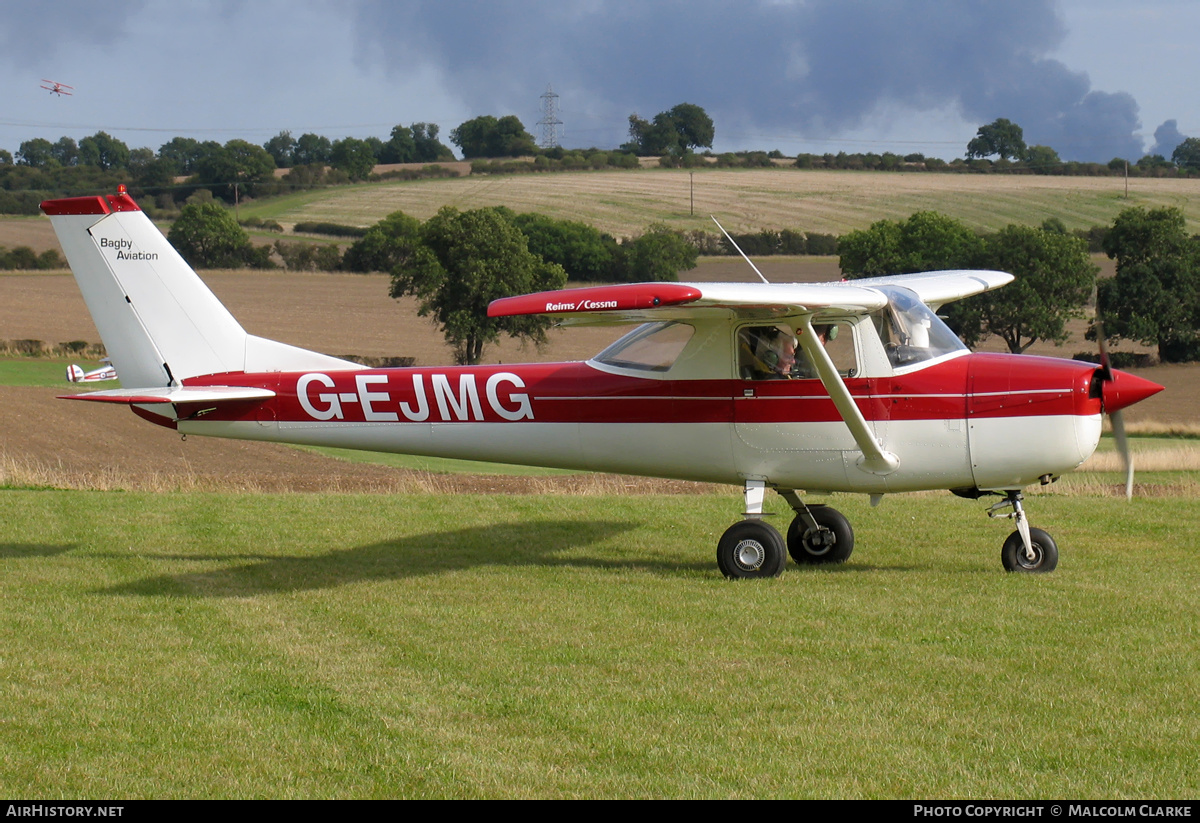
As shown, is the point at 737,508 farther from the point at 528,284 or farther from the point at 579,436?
the point at 528,284

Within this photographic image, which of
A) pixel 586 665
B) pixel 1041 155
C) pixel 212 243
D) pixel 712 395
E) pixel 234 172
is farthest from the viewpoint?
pixel 1041 155

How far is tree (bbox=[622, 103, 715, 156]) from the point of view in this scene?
136 metres

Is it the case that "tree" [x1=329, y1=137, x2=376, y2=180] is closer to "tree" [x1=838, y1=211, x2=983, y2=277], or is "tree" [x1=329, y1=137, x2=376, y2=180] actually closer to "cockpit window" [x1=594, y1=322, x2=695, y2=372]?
"tree" [x1=838, y1=211, x2=983, y2=277]

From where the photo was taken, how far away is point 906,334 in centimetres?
998

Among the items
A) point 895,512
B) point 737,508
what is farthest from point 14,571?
point 895,512

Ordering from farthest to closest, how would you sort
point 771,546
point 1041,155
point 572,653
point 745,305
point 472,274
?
1. point 1041,155
2. point 472,274
3. point 771,546
4. point 745,305
5. point 572,653

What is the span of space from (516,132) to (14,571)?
13074 centimetres

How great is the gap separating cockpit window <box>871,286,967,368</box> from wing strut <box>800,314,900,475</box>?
1.80 ft

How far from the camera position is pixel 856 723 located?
586 cm

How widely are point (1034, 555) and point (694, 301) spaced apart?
4015 mm

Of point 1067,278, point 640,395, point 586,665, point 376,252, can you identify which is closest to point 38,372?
point 640,395

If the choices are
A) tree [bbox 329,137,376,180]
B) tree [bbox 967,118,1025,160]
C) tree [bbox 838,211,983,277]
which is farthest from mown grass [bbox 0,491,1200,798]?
tree [bbox 967,118,1025,160]

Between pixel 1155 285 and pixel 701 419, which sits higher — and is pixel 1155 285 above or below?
below

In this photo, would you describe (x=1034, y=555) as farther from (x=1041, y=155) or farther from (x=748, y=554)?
(x=1041, y=155)
